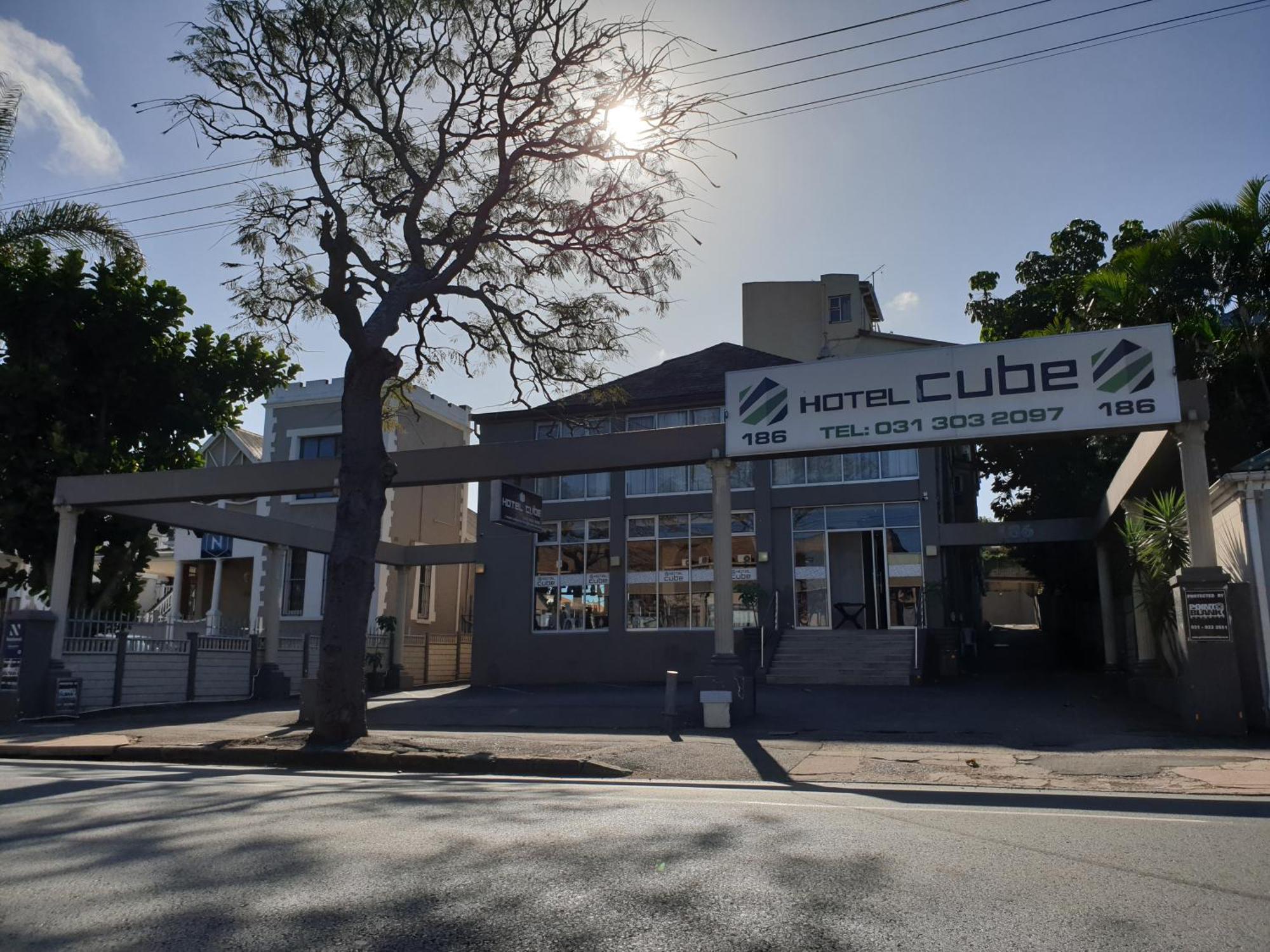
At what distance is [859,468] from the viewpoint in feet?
87.2

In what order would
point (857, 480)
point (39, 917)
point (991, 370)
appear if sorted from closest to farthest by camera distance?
1. point (39, 917)
2. point (991, 370)
3. point (857, 480)

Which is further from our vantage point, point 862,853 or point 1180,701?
point 1180,701

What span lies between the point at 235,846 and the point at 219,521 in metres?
16.1

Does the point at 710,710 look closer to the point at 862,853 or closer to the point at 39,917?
the point at 862,853

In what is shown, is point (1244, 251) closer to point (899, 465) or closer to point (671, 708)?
point (899, 465)

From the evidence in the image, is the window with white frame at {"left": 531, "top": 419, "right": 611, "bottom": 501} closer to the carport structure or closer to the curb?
the carport structure

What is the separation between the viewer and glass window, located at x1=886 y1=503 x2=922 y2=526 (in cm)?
2594

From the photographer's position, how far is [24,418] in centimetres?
1994

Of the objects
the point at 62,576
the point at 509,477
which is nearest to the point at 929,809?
the point at 509,477

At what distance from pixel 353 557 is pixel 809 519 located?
1604 centimetres

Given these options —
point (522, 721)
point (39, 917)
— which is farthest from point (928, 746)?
point (39, 917)

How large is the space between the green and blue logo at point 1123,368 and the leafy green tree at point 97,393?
15.0 m

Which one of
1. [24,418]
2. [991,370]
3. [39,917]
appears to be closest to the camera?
[39,917]

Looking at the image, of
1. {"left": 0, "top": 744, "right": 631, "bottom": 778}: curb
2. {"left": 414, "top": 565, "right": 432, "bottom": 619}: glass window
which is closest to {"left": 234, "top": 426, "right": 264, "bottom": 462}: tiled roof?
{"left": 414, "top": 565, "right": 432, "bottom": 619}: glass window
